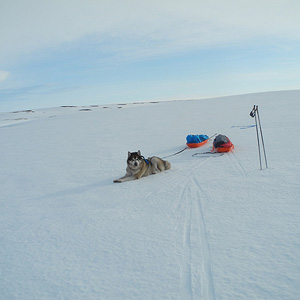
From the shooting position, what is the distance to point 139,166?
6.13 m

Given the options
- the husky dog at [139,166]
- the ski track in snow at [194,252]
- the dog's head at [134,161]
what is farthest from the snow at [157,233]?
the dog's head at [134,161]

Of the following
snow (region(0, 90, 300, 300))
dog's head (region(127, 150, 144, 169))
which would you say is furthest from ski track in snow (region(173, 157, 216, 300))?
dog's head (region(127, 150, 144, 169))

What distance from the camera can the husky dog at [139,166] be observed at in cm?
604

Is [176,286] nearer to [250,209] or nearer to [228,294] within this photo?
[228,294]

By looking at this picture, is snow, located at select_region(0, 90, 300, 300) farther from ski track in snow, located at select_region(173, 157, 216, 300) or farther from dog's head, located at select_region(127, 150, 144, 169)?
dog's head, located at select_region(127, 150, 144, 169)

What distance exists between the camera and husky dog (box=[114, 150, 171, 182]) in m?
6.04

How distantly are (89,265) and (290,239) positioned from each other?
7.17 feet

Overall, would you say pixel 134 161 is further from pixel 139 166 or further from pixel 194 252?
pixel 194 252

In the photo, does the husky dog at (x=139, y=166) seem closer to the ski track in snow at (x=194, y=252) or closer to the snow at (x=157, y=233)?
the snow at (x=157, y=233)

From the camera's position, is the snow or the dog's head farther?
the dog's head

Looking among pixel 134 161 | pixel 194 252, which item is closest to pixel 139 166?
pixel 134 161

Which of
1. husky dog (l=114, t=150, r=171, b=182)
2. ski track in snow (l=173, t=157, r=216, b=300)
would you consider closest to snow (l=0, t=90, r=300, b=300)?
ski track in snow (l=173, t=157, r=216, b=300)

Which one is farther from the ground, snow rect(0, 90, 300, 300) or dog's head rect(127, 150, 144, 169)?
dog's head rect(127, 150, 144, 169)

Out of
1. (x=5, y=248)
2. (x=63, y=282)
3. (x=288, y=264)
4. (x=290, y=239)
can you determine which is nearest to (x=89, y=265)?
(x=63, y=282)
